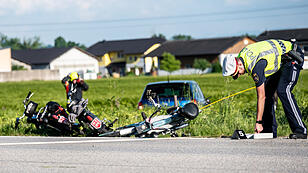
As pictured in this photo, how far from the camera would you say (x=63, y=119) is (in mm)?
9477

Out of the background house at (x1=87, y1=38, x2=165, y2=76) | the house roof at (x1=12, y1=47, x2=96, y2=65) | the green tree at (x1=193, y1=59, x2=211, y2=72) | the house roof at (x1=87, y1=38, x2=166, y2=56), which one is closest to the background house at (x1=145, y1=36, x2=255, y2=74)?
the green tree at (x1=193, y1=59, x2=211, y2=72)

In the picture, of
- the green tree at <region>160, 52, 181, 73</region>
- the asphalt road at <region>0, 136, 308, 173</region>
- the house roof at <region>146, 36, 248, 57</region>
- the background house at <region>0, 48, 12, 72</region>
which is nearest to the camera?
the asphalt road at <region>0, 136, 308, 173</region>

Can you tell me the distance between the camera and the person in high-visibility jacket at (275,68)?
23.8 feet

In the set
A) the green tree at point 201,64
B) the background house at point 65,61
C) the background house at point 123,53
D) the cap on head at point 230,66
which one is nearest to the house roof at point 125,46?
the background house at point 123,53

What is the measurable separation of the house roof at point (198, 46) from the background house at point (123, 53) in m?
6.76

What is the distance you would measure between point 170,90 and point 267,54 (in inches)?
195

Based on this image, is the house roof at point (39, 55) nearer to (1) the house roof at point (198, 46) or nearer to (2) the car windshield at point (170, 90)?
→ (1) the house roof at point (198, 46)

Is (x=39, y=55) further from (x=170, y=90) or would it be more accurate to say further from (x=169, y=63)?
(x=170, y=90)

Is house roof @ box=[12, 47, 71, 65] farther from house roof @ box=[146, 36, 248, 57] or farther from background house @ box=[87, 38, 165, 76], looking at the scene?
house roof @ box=[146, 36, 248, 57]

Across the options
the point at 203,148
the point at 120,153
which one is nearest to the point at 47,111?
the point at 120,153

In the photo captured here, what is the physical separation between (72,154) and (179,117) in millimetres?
2356

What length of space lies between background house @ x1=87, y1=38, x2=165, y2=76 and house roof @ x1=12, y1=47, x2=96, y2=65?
958 centimetres

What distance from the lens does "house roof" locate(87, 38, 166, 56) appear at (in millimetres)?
102875

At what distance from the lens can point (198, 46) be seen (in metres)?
90.2
